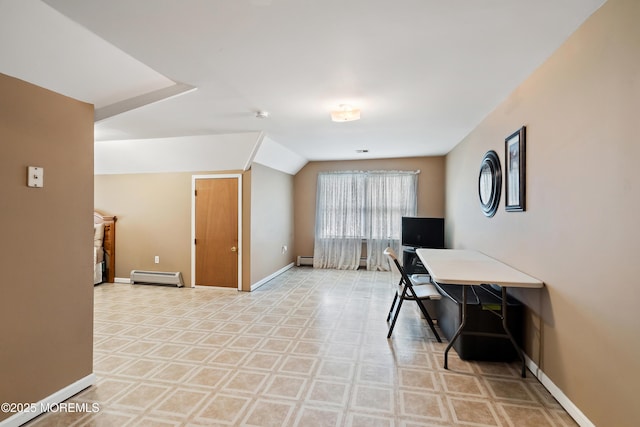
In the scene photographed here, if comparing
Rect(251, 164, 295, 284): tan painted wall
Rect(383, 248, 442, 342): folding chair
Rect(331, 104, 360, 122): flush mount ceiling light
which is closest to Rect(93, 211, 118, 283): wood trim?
Rect(251, 164, 295, 284): tan painted wall

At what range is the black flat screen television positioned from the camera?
5207 mm

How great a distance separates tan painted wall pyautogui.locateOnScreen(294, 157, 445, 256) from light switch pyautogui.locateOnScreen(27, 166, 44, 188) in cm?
496

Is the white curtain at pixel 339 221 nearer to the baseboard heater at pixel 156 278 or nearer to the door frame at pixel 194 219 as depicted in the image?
the door frame at pixel 194 219

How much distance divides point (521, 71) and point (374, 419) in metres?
2.71

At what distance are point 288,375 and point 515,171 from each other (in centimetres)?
257

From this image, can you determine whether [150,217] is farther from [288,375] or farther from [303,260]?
[288,375]

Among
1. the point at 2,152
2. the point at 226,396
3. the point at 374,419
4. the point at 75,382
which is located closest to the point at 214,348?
the point at 226,396

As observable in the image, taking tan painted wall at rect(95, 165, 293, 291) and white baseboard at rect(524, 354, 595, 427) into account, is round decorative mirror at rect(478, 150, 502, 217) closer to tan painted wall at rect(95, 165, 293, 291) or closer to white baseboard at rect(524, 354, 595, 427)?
white baseboard at rect(524, 354, 595, 427)

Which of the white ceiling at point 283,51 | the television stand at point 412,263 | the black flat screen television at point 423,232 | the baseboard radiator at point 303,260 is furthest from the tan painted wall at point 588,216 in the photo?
the baseboard radiator at point 303,260

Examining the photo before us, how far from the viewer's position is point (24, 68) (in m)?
1.73

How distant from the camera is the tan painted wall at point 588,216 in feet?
4.58

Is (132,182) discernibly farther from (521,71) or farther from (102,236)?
(521,71)

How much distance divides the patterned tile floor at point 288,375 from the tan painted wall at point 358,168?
2845 millimetres

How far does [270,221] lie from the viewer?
543cm
